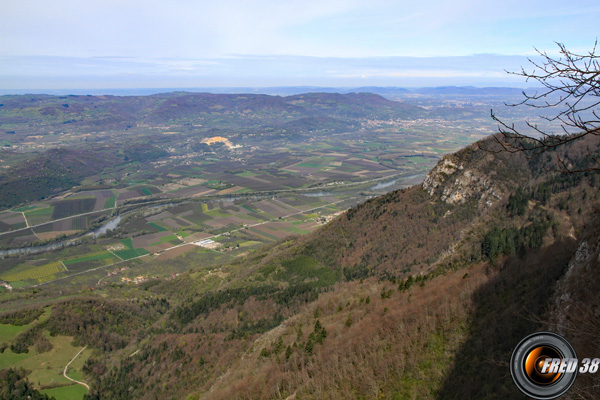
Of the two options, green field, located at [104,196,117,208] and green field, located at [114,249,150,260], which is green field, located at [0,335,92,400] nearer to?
green field, located at [114,249,150,260]

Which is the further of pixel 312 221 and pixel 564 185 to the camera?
pixel 312 221

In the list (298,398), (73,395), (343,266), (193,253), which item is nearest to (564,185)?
(343,266)

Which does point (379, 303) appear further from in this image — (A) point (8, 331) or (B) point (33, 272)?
(B) point (33, 272)

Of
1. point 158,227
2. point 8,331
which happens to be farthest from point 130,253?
point 8,331

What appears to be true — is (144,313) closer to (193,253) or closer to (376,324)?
(193,253)

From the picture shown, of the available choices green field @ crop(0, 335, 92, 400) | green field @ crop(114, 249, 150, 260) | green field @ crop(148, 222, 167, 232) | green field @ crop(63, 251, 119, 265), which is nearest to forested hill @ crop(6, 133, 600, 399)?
green field @ crop(0, 335, 92, 400)

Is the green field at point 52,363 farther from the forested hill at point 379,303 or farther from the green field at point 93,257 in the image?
the green field at point 93,257
